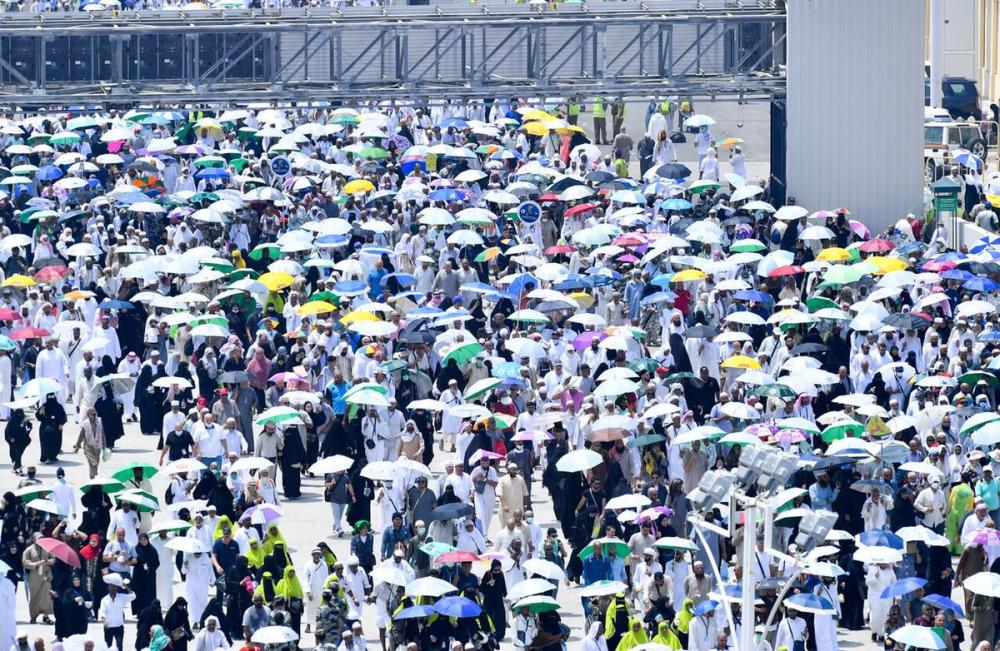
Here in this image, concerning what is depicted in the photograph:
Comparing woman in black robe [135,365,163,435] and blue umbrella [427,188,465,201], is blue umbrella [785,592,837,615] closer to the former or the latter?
woman in black robe [135,365,163,435]

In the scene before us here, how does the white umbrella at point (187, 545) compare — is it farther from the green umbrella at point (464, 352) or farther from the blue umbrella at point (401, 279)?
the blue umbrella at point (401, 279)

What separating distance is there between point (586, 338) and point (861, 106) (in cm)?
1234

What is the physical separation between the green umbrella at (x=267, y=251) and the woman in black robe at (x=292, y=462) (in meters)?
7.53

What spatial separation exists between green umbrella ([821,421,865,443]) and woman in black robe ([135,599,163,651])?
24.4 feet

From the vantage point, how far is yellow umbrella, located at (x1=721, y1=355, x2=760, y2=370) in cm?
3098

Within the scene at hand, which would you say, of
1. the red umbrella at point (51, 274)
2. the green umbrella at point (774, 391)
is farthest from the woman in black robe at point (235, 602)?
the red umbrella at point (51, 274)

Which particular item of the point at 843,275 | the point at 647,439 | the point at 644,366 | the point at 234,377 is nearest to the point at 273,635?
the point at 647,439

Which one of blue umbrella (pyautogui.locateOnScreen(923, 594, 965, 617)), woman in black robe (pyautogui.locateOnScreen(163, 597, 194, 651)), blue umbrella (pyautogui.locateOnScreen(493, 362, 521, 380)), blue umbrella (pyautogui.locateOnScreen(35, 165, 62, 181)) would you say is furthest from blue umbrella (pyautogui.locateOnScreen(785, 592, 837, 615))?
blue umbrella (pyautogui.locateOnScreen(35, 165, 62, 181))

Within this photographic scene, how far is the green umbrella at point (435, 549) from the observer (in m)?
25.5

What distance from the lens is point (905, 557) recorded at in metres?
25.7

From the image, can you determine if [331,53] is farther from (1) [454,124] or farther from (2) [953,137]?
(2) [953,137]

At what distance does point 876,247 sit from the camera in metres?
37.3

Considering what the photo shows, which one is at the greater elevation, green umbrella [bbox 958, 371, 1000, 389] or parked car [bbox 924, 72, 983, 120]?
parked car [bbox 924, 72, 983, 120]

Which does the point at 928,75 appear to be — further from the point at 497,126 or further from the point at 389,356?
the point at 389,356
